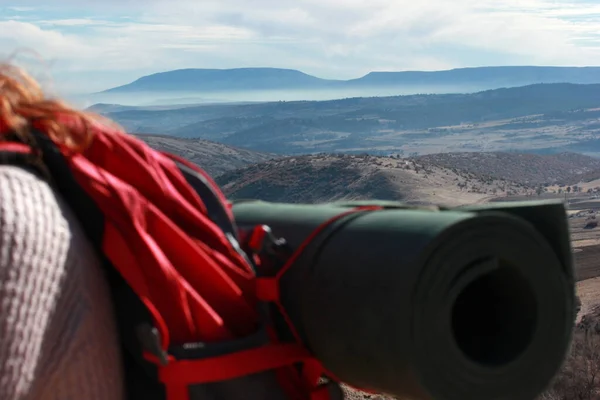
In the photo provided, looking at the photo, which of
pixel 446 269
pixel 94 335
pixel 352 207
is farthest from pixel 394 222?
pixel 94 335

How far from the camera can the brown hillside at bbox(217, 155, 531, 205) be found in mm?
61219

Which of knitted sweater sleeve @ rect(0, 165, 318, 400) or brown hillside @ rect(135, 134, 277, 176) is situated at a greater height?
knitted sweater sleeve @ rect(0, 165, 318, 400)

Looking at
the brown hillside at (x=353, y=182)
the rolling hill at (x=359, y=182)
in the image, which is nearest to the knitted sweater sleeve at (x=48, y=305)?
the rolling hill at (x=359, y=182)

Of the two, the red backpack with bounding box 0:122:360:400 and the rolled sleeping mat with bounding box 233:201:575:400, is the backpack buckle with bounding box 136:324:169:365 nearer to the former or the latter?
the red backpack with bounding box 0:122:360:400

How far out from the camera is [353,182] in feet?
217

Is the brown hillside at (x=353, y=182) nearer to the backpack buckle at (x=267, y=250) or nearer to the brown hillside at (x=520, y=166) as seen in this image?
the brown hillside at (x=520, y=166)

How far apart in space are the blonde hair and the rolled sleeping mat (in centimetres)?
60

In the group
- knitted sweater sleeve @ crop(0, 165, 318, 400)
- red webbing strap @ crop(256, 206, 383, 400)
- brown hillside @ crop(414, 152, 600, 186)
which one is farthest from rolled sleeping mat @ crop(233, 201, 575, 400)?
brown hillside @ crop(414, 152, 600, 186)

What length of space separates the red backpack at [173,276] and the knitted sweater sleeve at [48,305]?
0.06 metres

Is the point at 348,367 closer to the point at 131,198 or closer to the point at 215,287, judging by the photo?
the point at 215,287

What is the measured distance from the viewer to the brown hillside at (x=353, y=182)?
201 feet

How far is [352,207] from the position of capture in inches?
88.1

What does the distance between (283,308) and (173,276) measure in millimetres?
354

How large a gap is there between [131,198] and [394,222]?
0.60 meters
